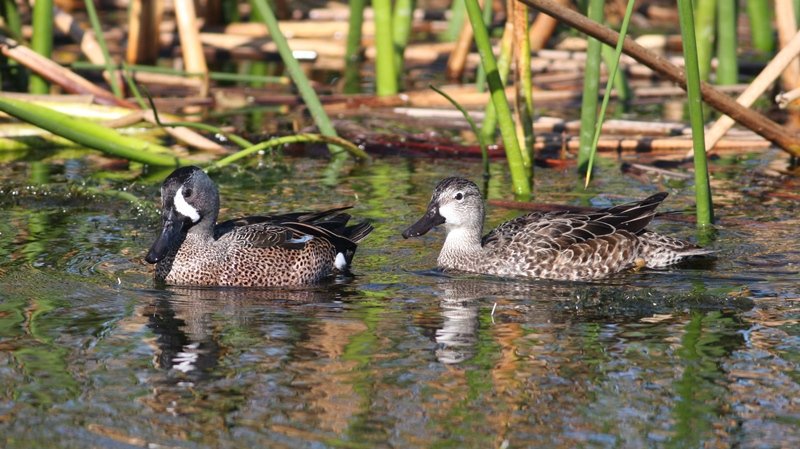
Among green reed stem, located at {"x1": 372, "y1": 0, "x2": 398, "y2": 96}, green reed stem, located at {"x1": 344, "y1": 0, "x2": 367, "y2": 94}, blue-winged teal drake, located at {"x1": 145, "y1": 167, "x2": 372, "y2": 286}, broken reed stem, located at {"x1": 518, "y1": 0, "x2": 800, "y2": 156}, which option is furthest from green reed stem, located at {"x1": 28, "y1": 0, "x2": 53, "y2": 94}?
broken reed stem, located at {"x1": 518, "y1": 0, "x2": 800, "y2": 156}

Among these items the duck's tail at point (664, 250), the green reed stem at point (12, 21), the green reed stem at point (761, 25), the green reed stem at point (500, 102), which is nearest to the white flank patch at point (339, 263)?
the green reed stem at point (500, 102)

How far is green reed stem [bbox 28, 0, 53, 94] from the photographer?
11328 millimetres

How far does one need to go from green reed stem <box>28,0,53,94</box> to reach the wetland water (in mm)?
2562

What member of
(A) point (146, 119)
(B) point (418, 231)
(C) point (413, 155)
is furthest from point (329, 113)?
(B) point (418, 231)

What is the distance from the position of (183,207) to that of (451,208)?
5.54 feet

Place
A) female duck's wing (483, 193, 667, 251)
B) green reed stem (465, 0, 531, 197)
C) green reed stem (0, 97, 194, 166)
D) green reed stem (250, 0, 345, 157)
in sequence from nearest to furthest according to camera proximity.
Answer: female duck's wing (483, 193, 667, 251) < green reed stem (465, 0, 531, 197) < green reed stem (0, 97, 194, 166) < green reed stem (250, 0, 345, 157)

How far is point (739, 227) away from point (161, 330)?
13.4ft

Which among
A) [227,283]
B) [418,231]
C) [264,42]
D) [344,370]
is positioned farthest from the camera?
[264,42]

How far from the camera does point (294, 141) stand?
9.88 m

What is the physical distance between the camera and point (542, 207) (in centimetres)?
952

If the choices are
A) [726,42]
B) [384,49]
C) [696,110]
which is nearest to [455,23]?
[384,49]

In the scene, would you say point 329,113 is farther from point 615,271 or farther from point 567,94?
point 615,271

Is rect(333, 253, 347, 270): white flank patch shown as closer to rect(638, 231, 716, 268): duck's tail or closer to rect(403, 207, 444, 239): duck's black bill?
rect(403, 207, 444, 239): duck's black bill

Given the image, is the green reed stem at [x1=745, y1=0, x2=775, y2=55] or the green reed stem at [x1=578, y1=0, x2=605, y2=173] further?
the green reed stem at [x1=745, y1=0, x2=775, y2=55]
